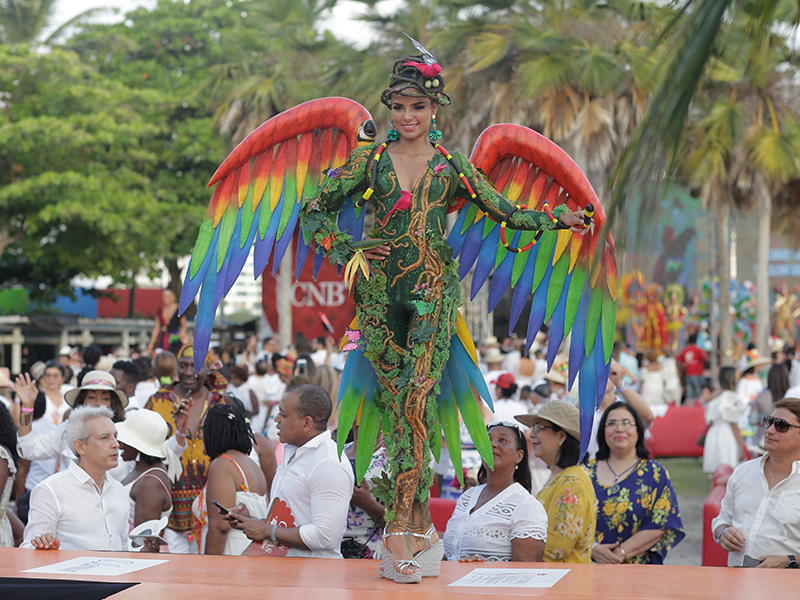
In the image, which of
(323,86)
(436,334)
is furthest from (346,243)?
(323,86)

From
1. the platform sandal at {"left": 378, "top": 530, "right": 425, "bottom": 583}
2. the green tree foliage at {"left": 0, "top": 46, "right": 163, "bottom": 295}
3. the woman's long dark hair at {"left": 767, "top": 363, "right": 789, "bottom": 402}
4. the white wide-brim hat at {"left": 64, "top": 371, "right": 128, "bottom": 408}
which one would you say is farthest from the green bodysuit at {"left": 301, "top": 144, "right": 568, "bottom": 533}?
the green tree foliage at {"left": 0, "top": 46, "right": 163, "bottom": 295}

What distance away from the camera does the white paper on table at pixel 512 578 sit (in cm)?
312

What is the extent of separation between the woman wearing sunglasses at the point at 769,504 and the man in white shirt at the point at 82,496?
2796mm

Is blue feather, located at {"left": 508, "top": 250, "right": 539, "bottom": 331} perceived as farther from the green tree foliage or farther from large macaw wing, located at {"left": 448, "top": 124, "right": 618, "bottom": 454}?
the green tree foliage

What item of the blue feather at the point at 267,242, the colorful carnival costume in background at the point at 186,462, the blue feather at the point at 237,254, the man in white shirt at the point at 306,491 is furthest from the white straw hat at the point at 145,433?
the blue feather at the point at 267,242

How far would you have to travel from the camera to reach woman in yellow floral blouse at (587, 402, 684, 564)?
4.45 metres

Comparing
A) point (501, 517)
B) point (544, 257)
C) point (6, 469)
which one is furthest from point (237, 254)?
point (6, 469)

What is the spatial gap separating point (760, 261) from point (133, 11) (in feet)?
66.1

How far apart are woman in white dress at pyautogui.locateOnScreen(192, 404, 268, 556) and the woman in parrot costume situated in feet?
2.66

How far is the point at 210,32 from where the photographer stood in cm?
2800

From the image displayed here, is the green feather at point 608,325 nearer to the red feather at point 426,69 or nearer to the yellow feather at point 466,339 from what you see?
the yellow feather at point 466,339

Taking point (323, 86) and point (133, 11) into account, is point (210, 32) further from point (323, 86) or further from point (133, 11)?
point (323, 86)

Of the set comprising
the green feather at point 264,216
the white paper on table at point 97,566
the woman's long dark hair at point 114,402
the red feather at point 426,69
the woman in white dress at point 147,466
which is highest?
the red feather at point 426,69

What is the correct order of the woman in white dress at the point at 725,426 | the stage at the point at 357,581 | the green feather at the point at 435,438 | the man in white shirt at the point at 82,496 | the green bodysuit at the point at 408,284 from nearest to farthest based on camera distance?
1. the stage at the point at 357,581
2. the green bodysuit at the point at 408,284
3. the green feather at the point at 435,438
4. the man in white shirt at the point at 82,496
5. the woman in white dress at the point at 725,426
